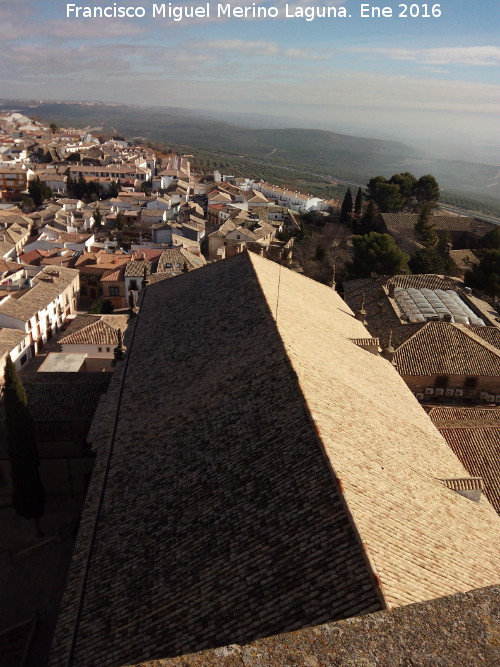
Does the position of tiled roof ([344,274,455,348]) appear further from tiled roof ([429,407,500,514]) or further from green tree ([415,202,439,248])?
green tree ([415,202,439,248])

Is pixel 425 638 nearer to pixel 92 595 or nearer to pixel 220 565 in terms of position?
pixel 220 565

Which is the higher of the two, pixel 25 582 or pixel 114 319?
pixel 114 319

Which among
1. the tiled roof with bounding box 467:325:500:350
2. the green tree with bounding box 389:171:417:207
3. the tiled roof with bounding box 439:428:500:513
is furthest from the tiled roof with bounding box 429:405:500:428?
the green tree with bounding box 389:171:417:207

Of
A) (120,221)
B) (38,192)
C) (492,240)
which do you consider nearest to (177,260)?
(120,221)

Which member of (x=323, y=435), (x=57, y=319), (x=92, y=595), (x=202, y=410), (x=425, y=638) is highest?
(x=425, y=638)

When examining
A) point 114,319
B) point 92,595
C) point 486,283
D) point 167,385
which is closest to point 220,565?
point 92,595

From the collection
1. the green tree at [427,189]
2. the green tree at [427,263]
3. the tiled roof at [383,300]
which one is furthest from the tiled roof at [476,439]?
the green tree at [427,189]
